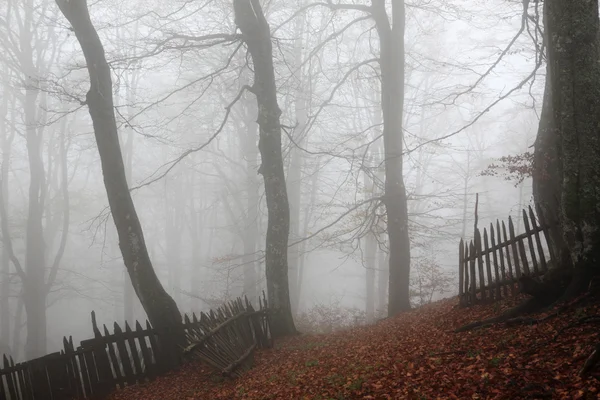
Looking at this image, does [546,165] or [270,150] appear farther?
[270,150]

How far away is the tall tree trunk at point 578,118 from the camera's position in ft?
17.0

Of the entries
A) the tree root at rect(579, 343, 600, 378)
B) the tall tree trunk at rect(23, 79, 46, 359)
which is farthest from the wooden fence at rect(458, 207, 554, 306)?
the tall tree trunk at rect(23, 79, 46, 359)

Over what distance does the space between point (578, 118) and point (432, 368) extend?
351cm

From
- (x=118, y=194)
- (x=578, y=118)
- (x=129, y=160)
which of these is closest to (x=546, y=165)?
(x=578, y=118)

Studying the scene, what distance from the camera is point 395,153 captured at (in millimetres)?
12461

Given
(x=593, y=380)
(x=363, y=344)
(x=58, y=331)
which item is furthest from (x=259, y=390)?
(x=58, y=331)

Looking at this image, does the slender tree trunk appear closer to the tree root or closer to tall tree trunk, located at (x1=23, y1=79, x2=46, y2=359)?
tall tree trunk, located at (x1=23, y1=79, x2=46, y2=359)

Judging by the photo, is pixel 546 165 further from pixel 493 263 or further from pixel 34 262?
pixel 34 262

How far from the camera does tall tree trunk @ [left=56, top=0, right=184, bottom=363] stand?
8914mm

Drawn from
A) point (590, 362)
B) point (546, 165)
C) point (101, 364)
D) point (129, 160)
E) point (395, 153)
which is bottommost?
point (101, 364)

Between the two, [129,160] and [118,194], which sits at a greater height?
[129,160]

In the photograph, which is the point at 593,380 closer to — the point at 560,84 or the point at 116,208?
the point at 560,84

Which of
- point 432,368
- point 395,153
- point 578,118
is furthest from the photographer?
point 395,153

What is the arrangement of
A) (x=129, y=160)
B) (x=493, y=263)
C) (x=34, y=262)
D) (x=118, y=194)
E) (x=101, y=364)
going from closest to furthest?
(x=493, y=263) → (x=101, y=364) → (x=118, y=194) → (x=34, y=262) → (x=129, y=160)
